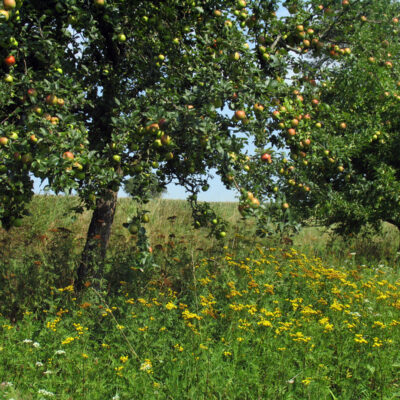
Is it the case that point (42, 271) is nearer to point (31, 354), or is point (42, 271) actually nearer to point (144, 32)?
point (31, 354)

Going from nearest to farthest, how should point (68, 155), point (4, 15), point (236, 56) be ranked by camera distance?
point (4, 15)
point (68, 155)
point (236, 56)

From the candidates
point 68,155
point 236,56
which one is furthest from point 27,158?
point 236,56

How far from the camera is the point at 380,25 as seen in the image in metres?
9.82

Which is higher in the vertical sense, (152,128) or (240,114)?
(240,114)

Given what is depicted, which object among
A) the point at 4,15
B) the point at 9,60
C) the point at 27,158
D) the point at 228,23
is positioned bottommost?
the point at 27,158

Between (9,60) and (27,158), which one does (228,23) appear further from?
(27,158)

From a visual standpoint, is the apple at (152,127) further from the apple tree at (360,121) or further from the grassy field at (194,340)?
the apple tree at (360,121)

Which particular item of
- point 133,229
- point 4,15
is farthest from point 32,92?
point 133,229

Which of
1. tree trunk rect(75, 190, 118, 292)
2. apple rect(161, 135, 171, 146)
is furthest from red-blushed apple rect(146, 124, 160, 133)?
tree trunk rect(75, 190, 118, 292)

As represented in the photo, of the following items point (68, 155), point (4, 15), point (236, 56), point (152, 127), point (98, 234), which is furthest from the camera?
point (98, 234)

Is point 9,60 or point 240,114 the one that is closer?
point 240,114

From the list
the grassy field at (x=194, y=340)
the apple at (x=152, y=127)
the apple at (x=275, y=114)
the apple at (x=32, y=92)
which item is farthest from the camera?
the apple at (x=275, y=114)

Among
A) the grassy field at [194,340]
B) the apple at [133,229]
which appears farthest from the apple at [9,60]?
the apple at [133,229]

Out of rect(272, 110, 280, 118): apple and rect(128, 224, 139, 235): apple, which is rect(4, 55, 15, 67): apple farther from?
rect(272, 110, 280, 118): apple
